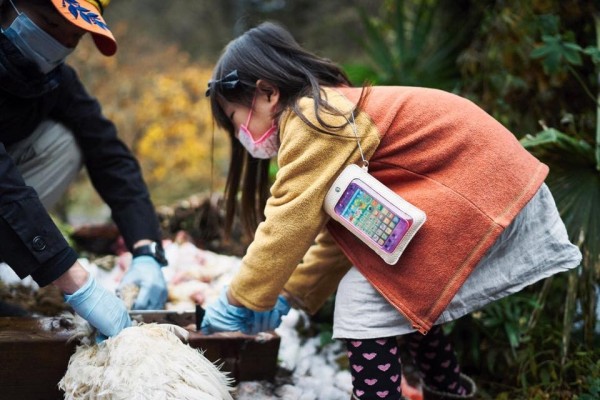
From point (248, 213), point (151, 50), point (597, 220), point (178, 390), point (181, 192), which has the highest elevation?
point (178, 390)

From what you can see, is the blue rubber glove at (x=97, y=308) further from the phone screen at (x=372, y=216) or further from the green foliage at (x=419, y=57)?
the green foliage at (x=419, y=57)

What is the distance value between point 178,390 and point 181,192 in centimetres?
492

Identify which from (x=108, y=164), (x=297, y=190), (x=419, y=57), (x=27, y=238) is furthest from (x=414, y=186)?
(x=419, y=57)

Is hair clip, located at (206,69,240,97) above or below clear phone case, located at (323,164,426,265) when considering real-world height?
above

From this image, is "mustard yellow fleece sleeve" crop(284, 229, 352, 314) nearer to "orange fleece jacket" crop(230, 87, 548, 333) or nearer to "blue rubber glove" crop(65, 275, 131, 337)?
"orange fleece jacket" crop(230, 87, 548, 333)

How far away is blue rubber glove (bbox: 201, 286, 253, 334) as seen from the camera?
1638 millimetres

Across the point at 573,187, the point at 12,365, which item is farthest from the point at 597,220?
the point at 12,365

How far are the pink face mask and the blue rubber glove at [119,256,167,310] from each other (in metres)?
0.58

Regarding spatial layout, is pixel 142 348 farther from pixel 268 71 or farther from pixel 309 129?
pixel 268 71

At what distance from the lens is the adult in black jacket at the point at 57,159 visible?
1.47m

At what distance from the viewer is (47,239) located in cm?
147

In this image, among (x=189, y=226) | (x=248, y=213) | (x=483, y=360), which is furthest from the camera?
(x=189, y=226)

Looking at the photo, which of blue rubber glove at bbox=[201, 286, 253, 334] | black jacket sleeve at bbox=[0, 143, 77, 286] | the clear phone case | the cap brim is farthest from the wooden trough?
the cap brim

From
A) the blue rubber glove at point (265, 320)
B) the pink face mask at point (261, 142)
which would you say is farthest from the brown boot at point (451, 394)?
the pink face mask at point (261, 142)
